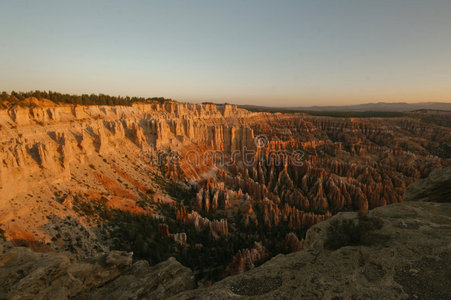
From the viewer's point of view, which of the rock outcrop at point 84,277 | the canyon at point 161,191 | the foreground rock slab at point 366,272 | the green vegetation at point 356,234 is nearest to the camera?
the foreground rock slab at point 366,272

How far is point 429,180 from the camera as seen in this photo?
12.3 m

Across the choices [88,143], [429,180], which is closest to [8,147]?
[88,143]

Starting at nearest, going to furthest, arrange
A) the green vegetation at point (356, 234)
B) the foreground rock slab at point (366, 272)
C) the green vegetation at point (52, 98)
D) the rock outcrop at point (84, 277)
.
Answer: the foreground rock slab at point (366, 272)
the rock outcrop at point (84, 277)
the green vegetation at point (356, 234)
the green vegetation at point (52, 98)

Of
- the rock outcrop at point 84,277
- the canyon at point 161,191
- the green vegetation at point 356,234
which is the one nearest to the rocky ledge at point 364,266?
the green vegetation at point 356,234

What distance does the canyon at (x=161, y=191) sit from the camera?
619 inches

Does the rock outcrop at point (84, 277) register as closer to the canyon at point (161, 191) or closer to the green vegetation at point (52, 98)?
the canyon at point (161, 191)

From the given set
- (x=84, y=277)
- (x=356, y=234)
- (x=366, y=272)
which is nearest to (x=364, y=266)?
(x=366, y=272)

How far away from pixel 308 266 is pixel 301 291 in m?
1.42

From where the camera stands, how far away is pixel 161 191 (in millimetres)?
29938

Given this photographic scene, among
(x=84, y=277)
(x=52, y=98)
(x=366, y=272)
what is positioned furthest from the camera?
(x=52, y=98)

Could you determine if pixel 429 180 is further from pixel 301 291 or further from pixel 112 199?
pixel 112 199

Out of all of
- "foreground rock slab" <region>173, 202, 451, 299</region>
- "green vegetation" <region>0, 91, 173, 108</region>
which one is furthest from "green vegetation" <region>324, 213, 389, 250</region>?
"green vegetation" <region>0, 91, 173, 108</region>

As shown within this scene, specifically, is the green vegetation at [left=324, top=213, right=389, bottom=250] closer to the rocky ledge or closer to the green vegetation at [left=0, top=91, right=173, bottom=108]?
the rocky ledge

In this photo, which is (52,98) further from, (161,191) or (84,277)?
(84,277)
